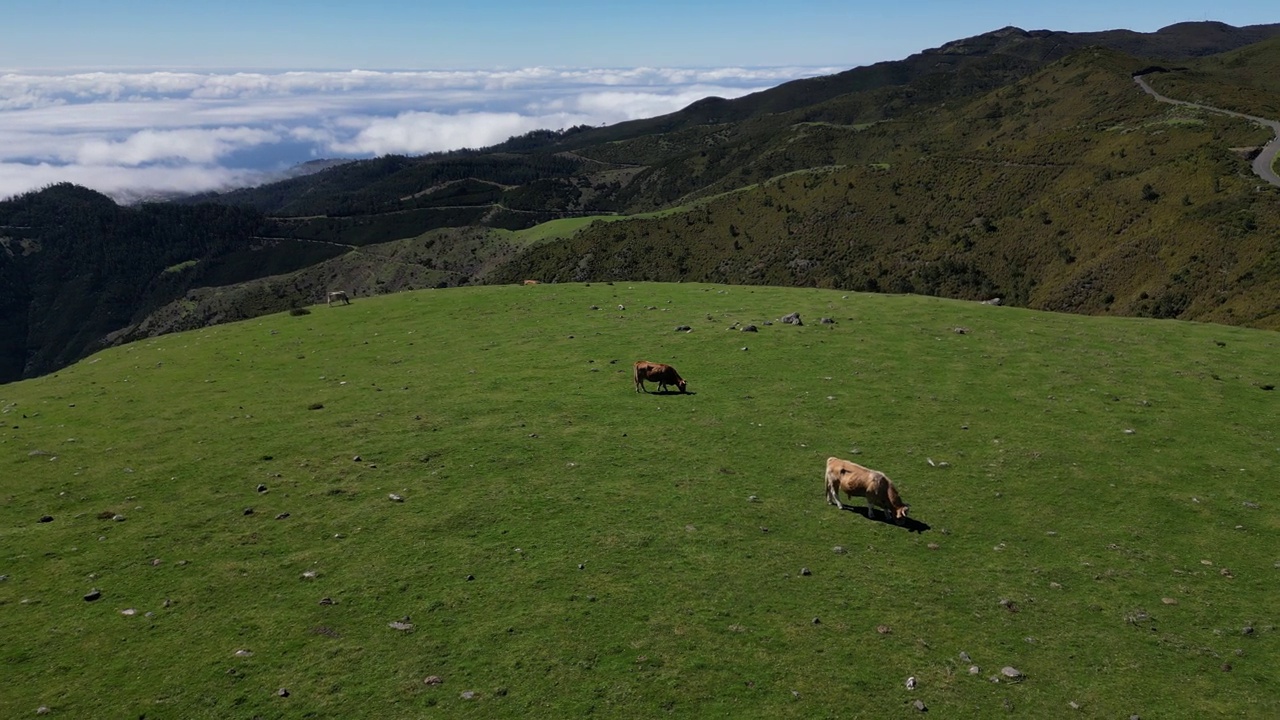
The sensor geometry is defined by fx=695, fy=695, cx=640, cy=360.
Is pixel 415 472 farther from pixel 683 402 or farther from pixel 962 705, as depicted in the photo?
pixel 962 705

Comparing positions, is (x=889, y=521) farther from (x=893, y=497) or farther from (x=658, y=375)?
(x=658, y=375)

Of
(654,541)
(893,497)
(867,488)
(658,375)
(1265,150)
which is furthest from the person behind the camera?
(1265,150)

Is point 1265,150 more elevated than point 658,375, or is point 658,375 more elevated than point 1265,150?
point 1265,150

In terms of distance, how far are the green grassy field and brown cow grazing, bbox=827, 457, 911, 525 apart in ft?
1.95

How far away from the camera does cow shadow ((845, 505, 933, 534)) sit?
16953 mm

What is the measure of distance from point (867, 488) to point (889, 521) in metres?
0.96

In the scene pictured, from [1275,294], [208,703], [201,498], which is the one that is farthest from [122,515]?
[1275,294]

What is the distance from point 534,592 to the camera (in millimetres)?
13898

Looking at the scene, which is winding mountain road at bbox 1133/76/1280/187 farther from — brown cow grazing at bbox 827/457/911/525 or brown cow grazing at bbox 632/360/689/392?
brown cow grazing at bbox 827/457/911/525

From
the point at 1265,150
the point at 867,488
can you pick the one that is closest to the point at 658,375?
the point at 867,488

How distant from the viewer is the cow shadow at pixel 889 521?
16953 millimetres

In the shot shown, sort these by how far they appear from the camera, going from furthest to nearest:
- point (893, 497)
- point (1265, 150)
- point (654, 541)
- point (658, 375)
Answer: point (1265, 150), point (658, 375), point (893, 497), point (654, 541)

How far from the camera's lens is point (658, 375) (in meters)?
27.0

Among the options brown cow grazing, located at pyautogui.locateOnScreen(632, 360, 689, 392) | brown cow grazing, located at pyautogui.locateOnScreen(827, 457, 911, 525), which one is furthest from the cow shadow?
brown cow grazing, located at pyautogui.locateOnScreen(632, 360, 689, 392)
